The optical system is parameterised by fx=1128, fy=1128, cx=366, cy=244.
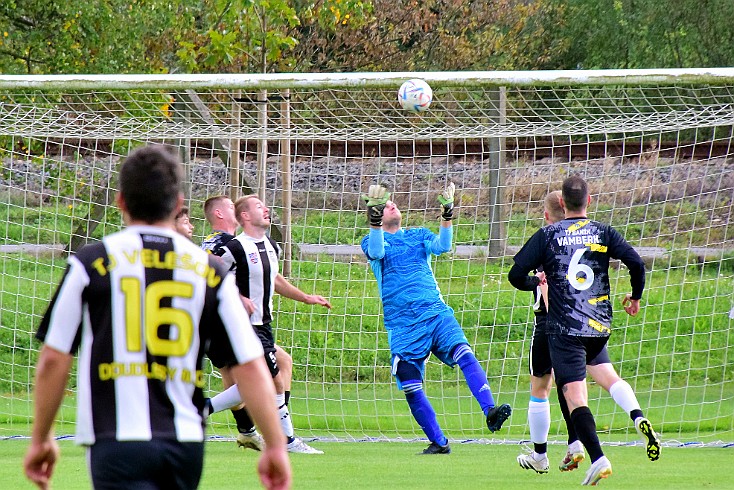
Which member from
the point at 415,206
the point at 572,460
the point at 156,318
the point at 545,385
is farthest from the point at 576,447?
the point at 415,206

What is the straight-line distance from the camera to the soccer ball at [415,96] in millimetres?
8203

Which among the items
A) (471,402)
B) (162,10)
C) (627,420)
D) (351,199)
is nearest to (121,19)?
(162,10)

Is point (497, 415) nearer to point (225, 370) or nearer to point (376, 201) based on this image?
point (376, 201)

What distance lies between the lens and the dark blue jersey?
6684 millimetres

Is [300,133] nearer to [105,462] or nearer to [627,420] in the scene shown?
[627,420]

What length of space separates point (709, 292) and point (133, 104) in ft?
18.5

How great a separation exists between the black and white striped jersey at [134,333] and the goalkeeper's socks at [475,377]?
4.81 meters

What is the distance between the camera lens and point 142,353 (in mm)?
3143

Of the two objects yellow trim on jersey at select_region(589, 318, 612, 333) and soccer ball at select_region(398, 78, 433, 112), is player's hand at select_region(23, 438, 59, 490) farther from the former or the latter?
soccer ball at select_region(398, 78, 433, 112)

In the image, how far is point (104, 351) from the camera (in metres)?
3.14

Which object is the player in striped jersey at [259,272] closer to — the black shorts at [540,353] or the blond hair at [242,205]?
the blond hair at [242,205]

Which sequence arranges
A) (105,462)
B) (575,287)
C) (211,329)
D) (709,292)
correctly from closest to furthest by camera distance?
(105,462) → (211,329) → (575,287) → (709,292)

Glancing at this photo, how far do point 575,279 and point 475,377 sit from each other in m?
1.50

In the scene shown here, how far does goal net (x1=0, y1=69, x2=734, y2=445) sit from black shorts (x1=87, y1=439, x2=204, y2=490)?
5710 mm
